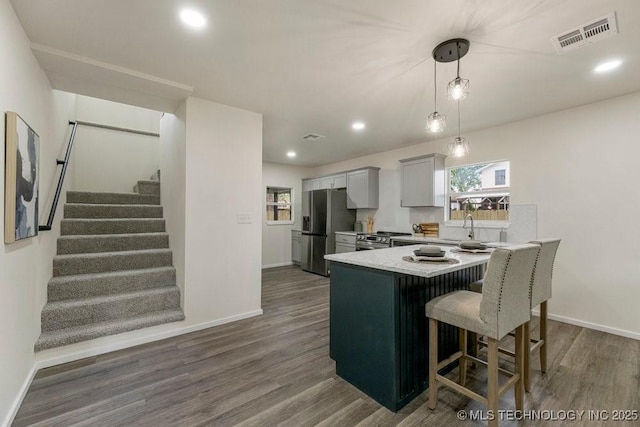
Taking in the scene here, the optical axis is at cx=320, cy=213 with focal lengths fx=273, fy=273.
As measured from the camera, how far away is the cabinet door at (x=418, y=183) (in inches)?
176

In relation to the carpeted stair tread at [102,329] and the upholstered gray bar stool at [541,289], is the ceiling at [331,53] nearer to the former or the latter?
the upholstered gray bar stool at [541,289]

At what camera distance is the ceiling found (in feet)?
5.77

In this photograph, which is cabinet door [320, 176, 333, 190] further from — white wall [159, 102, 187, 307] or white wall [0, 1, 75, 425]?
white wall [0, 1, 75, 425]

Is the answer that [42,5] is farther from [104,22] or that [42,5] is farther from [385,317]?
[385,317]

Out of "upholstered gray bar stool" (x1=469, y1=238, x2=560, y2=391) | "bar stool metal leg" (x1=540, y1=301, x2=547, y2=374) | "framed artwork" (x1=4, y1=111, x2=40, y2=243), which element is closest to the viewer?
"framed artwork" (x1=4, y1=111, x2=40, y2=243)

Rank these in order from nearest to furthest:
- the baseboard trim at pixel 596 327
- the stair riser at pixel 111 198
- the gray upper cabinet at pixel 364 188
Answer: the baseboard trim at pixel 596 327, the stair riser at pixel 111 198, the gray upper cabinet at pixel 364 188

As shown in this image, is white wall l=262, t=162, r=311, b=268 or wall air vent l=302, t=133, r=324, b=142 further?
white wall l=262, t=162, r=311, b=268

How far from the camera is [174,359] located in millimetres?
2467

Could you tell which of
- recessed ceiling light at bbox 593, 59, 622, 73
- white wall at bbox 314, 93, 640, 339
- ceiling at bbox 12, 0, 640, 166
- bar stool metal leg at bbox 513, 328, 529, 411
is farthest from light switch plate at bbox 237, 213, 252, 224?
recessed ceiling light at bbox 593, 59, 622, 73

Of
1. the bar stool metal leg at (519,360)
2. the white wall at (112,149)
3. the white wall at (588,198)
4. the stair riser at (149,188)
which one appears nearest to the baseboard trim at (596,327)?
the white wall at (588,198)

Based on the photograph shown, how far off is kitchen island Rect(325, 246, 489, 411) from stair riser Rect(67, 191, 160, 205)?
3.49 m

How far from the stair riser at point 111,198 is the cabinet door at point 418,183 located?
4110 millimetres

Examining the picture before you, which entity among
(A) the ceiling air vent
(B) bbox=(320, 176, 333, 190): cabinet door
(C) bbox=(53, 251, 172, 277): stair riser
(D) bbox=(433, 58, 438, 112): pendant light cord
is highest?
(D) bbox=(433, 58, 438, 112): pendant light cord

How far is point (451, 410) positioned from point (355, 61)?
271 centimetres
